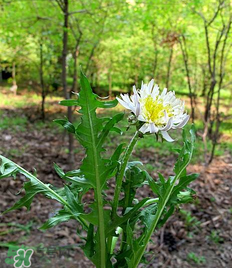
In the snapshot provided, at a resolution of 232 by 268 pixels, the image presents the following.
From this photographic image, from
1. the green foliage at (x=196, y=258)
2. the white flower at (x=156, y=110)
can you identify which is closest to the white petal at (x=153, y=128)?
the white flower at (x=156, y=110)

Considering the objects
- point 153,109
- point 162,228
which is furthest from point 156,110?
point 162,228

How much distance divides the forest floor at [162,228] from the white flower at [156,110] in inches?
35.7

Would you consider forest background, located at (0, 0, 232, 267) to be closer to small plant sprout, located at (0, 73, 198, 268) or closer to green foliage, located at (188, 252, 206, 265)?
Result: green foliage, located at (188, 252, 206, 265)

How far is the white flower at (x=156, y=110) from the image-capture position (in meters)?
0.69

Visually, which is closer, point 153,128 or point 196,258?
point 153,128

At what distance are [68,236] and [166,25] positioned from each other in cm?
414

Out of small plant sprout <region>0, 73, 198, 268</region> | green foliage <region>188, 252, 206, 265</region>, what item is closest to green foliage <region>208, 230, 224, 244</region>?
green foliage <region>188, 252, 206, 265</region>

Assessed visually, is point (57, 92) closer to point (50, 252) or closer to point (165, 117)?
point (50, 252)

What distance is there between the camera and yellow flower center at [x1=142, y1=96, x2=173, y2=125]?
72 cm

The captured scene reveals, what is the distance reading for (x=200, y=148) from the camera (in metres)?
5.12

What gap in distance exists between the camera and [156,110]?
73 centimetres

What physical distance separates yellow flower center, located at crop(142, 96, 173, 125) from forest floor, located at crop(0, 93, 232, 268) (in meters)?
0.92

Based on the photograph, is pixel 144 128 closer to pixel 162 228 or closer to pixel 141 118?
pixel 141 118

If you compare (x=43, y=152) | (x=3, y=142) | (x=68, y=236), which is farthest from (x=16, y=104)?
(x=68, y=236)
